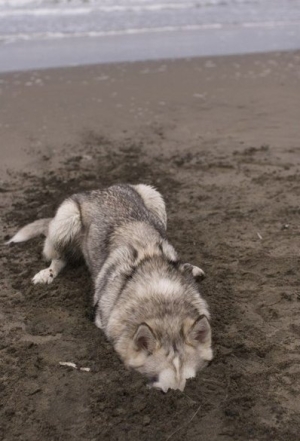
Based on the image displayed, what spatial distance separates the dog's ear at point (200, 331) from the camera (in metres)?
4.13

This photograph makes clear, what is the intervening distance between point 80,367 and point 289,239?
3.19 meters

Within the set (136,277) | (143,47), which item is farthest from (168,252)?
(143,47)

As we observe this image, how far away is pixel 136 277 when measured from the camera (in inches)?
194

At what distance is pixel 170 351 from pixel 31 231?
123 inches

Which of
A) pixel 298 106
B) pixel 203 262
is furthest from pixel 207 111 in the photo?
pixel 203 262

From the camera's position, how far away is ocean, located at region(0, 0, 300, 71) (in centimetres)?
1402

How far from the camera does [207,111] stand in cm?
1052

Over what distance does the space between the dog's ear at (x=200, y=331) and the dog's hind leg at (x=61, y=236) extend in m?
2.34

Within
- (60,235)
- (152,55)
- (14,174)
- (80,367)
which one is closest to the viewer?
(80,367)

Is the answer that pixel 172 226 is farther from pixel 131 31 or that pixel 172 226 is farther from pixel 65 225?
pixel 131 31

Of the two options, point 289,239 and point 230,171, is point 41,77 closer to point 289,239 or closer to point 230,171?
point 230,171

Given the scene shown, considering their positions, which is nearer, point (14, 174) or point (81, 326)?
point (81, 326)

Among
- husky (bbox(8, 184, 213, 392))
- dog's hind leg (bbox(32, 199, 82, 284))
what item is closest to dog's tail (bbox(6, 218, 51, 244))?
husky (bbox(8, 184, 213, 392))

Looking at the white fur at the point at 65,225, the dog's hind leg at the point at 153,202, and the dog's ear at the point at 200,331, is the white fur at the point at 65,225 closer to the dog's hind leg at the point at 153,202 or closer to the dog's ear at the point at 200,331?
the dog's hind leg at the point at 153,202
